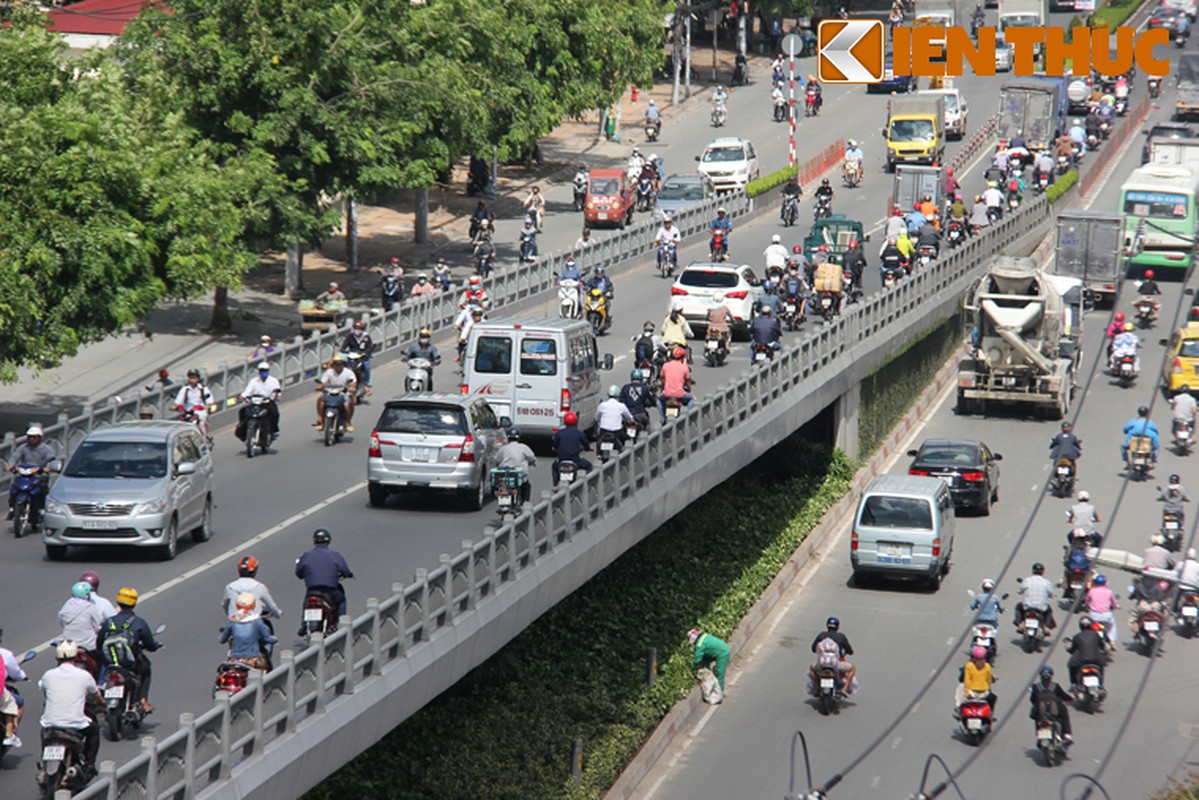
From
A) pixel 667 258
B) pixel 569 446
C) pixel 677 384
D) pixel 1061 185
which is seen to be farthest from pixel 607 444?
pixel 1061 185

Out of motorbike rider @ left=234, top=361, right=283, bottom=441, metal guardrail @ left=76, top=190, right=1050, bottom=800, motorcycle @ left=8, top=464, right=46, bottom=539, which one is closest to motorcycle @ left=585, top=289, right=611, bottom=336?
metal guardrail @ left=76, top=190, right=1050, bottom=800

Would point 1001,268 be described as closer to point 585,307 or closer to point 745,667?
point 585,307

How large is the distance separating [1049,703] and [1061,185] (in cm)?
4144

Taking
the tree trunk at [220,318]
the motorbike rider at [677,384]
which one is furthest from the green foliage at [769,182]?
the motorbike rider at [677,384]

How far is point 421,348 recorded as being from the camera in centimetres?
3462

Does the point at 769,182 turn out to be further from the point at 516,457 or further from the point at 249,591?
the point at 249,591

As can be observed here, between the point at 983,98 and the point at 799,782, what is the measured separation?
65.4 m

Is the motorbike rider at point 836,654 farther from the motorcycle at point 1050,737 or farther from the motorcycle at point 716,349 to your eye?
the motorcycle at point 716,349

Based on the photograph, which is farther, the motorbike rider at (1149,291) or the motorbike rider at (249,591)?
the motorbike rider at (1149,291)

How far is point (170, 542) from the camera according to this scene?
2364 cm

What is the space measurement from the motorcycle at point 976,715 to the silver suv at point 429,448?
8.33 meters

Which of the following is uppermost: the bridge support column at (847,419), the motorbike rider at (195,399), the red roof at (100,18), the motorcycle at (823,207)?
the red roof at (100,18)

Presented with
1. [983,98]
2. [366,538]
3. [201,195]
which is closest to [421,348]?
[201,195]

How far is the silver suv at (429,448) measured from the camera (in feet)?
85.5
